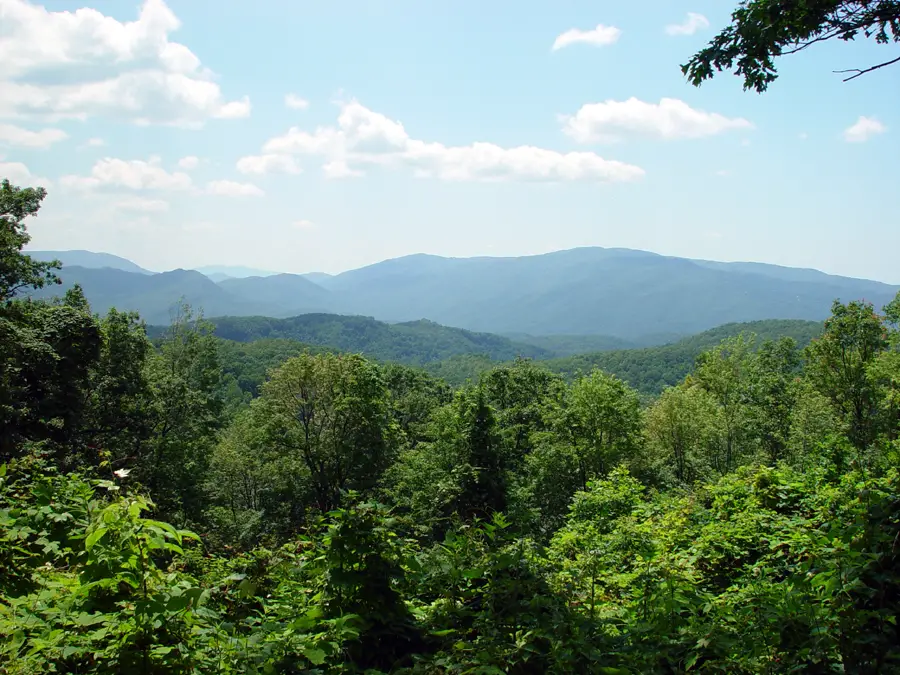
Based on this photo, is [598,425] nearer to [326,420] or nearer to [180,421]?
[326,420]

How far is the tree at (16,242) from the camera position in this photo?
17312mm

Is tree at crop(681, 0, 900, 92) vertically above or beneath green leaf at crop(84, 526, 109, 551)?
above

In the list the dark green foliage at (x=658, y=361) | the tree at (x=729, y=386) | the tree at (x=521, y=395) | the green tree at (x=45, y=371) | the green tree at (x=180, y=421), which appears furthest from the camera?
the dark green foliage at (x=658, y=361)

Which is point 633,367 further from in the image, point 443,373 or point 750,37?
point 750,37

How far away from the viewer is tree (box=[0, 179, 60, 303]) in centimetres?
1731

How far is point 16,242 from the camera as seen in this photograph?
18.0m

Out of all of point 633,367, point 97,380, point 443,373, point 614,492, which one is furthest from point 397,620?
point 443,373

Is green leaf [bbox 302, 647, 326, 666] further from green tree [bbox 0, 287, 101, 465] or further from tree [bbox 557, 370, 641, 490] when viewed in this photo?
tree [bbox 557, 370, 641, 490]

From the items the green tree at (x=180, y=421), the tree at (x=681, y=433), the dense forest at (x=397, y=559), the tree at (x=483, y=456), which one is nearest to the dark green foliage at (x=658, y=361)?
the tree at (x=681, y=433)

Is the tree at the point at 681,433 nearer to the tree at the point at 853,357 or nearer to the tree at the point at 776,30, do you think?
the tree at the point at 853,357

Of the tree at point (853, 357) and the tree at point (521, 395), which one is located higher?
the tree at point (853, 357)

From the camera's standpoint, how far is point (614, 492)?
47.7 feet

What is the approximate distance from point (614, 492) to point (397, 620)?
1225 cm

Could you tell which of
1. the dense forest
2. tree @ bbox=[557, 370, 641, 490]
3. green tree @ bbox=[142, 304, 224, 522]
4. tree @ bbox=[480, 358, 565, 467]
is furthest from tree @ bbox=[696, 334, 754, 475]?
green tree @ bbox=[142, 304, 224, 522]
